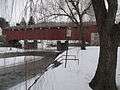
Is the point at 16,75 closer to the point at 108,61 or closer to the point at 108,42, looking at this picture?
the point at 108,61

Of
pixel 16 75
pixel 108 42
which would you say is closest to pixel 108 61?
pixel 108 42

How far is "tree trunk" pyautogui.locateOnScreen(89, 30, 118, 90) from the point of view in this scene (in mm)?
10172

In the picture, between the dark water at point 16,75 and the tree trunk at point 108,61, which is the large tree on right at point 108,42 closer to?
the tree trunk at point 108,61

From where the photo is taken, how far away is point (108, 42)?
10172 millimetres

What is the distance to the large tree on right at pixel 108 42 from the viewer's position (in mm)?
10148

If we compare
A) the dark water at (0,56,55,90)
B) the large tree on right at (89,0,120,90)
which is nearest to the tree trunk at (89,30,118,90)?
the large tree on right at (89,0,120,90)

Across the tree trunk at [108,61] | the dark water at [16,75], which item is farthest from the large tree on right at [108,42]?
the dark water at [16,75]

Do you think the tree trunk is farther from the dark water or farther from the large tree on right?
the dark water

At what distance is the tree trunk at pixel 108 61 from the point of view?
400 inches

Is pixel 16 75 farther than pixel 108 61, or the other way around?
pixel 16 75

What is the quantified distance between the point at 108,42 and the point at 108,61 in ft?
2.13

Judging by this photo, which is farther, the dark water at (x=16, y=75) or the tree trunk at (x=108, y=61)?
the tree trunk at (x=108, y=61)

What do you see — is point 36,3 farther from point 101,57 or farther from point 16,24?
point 101,57

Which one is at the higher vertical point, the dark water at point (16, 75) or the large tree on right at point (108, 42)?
the large tree on right at point (108, 42)
